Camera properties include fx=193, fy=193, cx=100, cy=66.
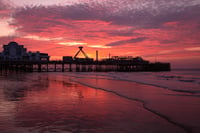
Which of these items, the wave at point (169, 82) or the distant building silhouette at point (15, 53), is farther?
the distant building silhouette at point (15, 53)

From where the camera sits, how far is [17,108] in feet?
27.2

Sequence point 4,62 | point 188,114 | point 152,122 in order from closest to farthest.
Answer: point 152,122 < point 188,114 < point 4,62

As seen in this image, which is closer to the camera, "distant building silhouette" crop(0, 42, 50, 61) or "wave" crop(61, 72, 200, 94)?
"wave" crop(61, 72, 200, 94)

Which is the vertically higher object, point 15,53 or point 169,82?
point 15,53

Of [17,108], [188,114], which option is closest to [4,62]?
[17,108]

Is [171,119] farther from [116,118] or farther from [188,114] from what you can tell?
[116,118]

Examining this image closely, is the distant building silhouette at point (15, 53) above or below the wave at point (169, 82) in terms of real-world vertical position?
above

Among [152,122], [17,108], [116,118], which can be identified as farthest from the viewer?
[17,108]

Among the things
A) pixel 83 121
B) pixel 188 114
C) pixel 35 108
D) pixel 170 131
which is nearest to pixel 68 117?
pixel 83 121

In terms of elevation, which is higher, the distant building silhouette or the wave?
the distant building silhouette

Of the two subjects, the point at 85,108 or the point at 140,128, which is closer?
the point at 140,128

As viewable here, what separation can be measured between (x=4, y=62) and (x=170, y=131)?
71.1 metres

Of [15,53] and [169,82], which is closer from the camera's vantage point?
[169,82]

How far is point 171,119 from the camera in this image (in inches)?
269
